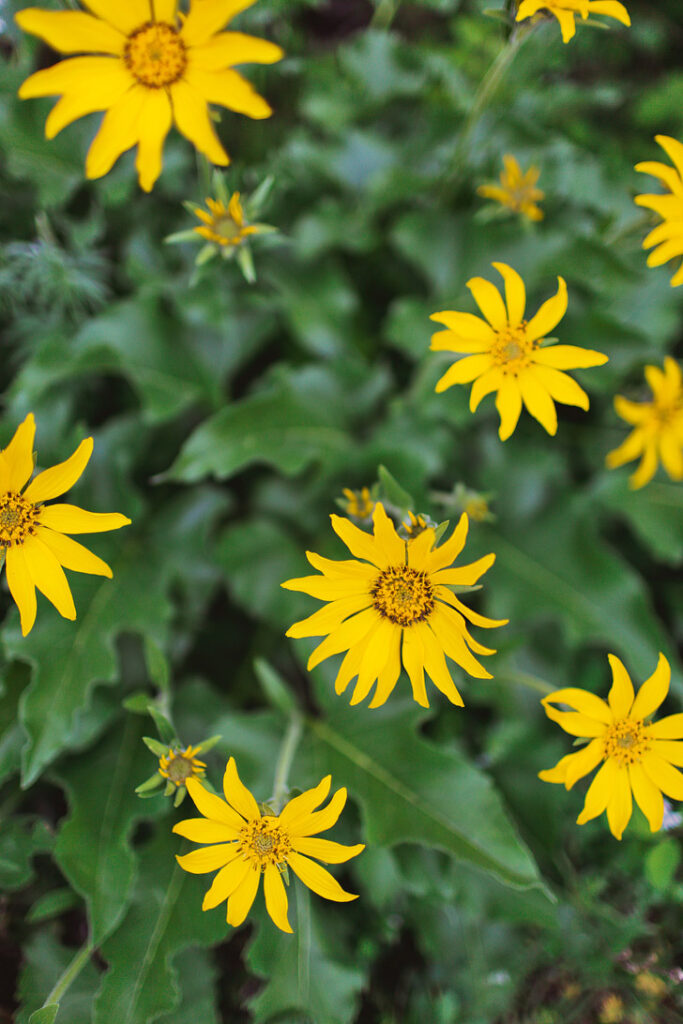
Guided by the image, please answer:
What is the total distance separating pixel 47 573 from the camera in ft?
3.37

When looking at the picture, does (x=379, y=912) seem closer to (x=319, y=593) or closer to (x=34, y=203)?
(x=319, y=593)

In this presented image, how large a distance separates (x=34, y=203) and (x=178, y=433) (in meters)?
0.68

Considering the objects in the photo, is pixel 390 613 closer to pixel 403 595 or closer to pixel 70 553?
pixel 403 595

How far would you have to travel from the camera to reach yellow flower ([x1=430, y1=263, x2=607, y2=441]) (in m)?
1.09

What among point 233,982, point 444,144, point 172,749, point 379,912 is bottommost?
point 233,982

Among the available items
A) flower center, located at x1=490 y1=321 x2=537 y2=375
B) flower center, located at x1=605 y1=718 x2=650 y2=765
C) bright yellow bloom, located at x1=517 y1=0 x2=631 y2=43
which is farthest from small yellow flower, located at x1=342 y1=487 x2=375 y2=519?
bright yellow bloom, located at x1=517 y1=0 x2=631 y2=43

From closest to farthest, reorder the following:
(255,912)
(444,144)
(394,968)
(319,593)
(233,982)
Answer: (319,593) → (255,912) → (233,982) → (394,968) → (444,144)

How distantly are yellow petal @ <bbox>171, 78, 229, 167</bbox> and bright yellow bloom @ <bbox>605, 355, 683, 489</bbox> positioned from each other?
934 mm

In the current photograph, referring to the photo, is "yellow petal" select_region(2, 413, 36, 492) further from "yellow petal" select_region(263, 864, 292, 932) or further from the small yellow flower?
"yellow petal" select_region(263, 864, 292, 932)

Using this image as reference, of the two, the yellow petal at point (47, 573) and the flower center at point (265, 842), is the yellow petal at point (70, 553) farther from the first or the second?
the flower center at point (265, 842)

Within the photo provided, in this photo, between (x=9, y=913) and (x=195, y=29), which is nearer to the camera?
(x=195, y=29)

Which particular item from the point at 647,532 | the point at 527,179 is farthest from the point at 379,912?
the point at 527,179

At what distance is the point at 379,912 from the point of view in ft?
4.98

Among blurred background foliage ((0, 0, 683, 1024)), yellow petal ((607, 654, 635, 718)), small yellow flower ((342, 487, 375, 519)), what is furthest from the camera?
blurred background foliage ((0, 0, 683, 1024))
